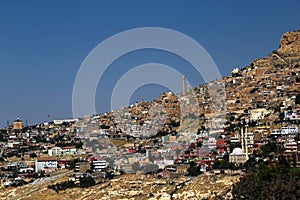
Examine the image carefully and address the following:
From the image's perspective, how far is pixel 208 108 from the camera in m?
44.7

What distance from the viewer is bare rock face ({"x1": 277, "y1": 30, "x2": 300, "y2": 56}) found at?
2185 inches

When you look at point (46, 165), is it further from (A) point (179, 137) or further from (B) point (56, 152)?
(A) point (179, 137)

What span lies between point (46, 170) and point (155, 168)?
7.92 meters

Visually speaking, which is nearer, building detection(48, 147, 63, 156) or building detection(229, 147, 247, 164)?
building detection(229, 147, 247, 164)

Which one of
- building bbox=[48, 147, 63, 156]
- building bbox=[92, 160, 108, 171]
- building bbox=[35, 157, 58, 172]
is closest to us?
building bbox=[92, 160, 108, 171]

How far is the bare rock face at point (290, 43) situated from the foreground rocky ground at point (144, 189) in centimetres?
3414

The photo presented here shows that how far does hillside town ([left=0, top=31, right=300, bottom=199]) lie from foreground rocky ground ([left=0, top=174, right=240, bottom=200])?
0.11 m

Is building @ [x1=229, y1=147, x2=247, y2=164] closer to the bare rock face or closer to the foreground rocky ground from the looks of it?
the foreground rocky ground

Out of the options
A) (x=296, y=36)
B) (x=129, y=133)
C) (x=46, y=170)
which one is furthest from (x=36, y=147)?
(x=296, y=36)

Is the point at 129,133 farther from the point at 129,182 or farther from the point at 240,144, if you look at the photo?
the point at 129,182

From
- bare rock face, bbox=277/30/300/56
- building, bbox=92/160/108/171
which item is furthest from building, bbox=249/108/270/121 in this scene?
bare rock face, bbox=277/30/300/56

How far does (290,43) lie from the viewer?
2235 inches

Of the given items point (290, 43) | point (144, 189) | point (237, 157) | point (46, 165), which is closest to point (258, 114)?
point (237, 157)

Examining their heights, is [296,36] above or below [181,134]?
above
